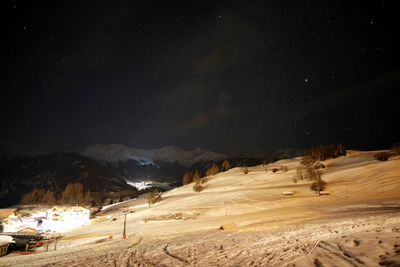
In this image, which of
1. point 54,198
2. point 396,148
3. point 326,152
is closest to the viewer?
point 396,148

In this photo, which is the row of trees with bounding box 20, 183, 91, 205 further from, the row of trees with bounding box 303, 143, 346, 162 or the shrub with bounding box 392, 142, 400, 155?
the shrub with bounding box 392, 142, 400, 155

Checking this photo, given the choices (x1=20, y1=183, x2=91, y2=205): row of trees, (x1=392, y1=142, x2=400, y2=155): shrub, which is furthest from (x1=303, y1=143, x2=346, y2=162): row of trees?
(x1=20, y1=183, x2=91, y2=205): row of trees

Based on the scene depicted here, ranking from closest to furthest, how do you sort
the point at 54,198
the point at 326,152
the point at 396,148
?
the point at 396,148, the point at 326,152, the point at 54,198

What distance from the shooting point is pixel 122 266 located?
12.1m

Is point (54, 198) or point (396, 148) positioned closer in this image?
point (396, 148)

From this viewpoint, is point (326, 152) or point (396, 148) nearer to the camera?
point (396, 148)

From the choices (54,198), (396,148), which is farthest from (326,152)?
(54,198)

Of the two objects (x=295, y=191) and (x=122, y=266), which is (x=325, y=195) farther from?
(x=122, y=266)

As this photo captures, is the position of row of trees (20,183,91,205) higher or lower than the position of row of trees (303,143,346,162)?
lower

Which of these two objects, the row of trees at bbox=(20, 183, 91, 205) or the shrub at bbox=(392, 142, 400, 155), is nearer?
the shrub at bbox=(392, 142, 400, 155)

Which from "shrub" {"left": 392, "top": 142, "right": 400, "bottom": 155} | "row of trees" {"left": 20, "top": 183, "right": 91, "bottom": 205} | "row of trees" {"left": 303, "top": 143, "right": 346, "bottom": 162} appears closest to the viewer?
"shrub" {"left": 392, "top": 142, "right": 400, "bottom": 155}

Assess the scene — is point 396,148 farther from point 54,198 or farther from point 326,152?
point 54,198

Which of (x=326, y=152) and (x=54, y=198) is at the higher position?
(x=326, y=152)

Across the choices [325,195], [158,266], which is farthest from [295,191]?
[158,266]
